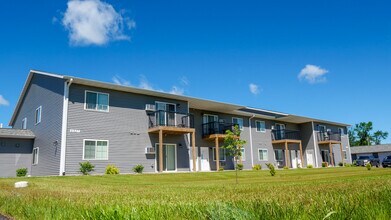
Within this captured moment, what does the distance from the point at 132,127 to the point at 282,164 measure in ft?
65.5

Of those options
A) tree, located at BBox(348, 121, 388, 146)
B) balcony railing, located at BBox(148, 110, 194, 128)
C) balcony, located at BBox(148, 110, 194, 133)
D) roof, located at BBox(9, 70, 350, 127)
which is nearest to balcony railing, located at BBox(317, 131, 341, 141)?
roof, located at BBox(9, 70, 350, 127)

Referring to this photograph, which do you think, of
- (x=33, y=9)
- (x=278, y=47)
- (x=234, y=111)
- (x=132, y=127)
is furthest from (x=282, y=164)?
(x=33, y=9)

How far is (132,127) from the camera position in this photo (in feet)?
69.8

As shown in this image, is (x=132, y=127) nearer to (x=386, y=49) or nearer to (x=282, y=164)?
(x=386, y=49)

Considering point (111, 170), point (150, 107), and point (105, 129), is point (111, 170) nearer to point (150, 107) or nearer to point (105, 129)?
point (105, 129)

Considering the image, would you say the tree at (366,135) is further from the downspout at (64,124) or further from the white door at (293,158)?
the downspout at (64,124)

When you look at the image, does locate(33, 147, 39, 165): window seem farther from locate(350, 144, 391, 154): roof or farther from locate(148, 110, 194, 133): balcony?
locate(350, 144, 391, 154): roof

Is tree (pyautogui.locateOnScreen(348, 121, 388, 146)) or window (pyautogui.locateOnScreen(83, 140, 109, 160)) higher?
tree (pyautogui.locateOnScreen(348, 121, 388, 146))

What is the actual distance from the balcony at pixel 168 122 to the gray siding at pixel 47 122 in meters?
6.10

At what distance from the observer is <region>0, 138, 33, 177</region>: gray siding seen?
69.3ft

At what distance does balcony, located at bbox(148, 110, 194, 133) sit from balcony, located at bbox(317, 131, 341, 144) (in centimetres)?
2116

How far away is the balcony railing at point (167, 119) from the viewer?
876 inches

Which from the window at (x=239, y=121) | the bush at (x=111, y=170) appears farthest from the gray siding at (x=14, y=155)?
the window at (x=239, y=121)

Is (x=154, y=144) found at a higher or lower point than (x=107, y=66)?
lower
